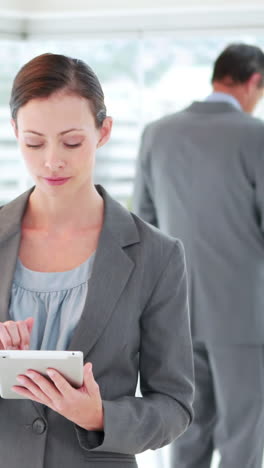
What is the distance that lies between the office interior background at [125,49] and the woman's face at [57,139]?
318 cm

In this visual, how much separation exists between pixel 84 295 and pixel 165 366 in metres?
0.21

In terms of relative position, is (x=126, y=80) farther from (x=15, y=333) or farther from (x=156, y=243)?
(x=15, y=333)

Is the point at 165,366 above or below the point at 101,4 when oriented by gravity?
below

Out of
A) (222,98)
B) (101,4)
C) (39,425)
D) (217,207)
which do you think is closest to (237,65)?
(222,98)

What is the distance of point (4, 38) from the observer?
16.4ft

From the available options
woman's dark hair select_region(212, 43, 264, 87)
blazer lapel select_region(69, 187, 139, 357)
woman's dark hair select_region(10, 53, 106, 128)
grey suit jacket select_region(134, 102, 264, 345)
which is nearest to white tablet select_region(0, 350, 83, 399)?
blazer lapel select_region(69, 187, 139, 357)

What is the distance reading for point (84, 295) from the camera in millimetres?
1666

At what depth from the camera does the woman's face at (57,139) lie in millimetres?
1612

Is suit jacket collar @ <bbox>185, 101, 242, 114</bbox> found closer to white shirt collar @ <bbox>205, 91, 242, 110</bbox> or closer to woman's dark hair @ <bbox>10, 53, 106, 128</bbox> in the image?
white shirt collar @ <bbox>205, 91, 242, 110</bbox>

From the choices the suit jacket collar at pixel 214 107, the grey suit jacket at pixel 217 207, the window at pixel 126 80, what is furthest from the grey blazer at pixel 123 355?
the window at pixel 126 80

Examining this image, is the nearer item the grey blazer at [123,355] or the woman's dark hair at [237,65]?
the grey blazer at [123,355]

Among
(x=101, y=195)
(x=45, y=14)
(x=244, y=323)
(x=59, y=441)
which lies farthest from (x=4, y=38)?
(x=59, y=441)

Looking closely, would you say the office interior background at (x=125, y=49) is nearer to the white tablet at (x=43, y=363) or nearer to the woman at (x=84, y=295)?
the woman at (x=84, y=295)

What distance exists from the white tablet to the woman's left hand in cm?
1
